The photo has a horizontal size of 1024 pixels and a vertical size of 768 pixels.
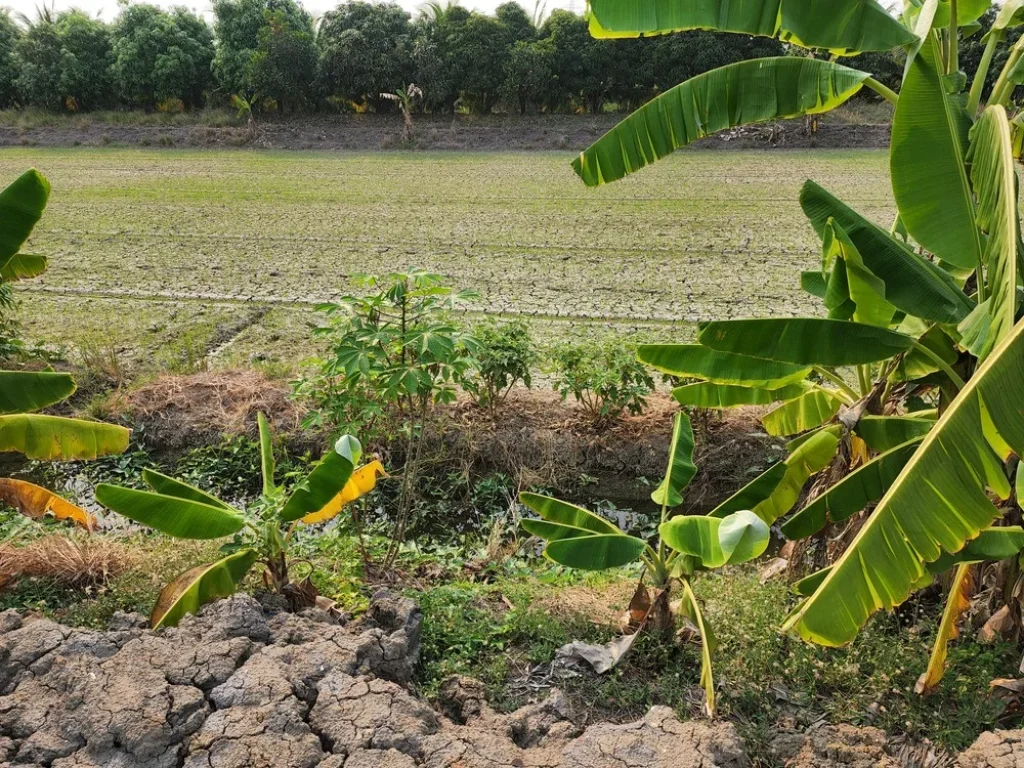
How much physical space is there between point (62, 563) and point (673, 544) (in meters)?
3.11

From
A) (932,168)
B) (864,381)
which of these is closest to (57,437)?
(864,381)

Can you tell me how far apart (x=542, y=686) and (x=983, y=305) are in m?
2.23

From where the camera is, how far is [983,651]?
3.42m

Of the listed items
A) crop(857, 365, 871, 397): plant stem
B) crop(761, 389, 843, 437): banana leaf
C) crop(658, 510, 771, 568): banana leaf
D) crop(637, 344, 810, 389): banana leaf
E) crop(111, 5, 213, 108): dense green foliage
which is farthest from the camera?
crop(111, 5, 213, 108): dense green foliage

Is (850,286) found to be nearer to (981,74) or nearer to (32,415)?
(981,74)

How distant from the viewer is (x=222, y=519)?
334 cm

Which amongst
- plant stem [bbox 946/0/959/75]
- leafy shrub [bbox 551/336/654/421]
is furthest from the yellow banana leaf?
plant stem [bbox 946/0/959/75]

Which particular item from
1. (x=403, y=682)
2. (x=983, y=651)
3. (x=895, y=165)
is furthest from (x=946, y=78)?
(x=403, y=682)

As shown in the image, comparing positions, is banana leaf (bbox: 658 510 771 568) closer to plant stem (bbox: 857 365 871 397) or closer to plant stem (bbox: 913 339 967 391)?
plant stem (bbox: 913 339 967 391)

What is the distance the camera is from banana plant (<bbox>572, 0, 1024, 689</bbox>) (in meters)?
2.43

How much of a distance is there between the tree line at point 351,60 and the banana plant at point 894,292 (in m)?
23.5

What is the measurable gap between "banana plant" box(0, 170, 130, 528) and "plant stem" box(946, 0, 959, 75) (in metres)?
3.83

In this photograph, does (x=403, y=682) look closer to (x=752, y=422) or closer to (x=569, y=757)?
(x=569, y=757)

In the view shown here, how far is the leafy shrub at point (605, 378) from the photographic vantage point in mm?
5785
